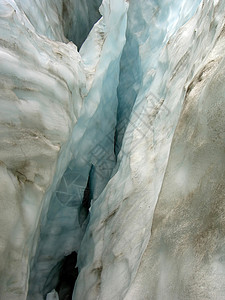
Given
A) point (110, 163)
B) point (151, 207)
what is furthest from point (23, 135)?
point (110, 163)

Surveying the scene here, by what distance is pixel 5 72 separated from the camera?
125 centimetres

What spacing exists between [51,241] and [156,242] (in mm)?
1218

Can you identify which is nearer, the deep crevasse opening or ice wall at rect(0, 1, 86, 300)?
ice wall at rect(0, 1, 86, 300)

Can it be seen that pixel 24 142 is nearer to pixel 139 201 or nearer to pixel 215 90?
pixel 139 201

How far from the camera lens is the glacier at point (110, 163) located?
0.98 m

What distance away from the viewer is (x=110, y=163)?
268 centimetres

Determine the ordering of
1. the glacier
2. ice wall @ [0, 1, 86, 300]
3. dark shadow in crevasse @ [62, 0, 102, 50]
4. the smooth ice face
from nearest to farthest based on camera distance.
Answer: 1. the glacier
2. ice wall @ [0, 1, 86, 300]
3. the smooth ice face
4. dark shadow in crevasse @ [62, 0, 102, 50]

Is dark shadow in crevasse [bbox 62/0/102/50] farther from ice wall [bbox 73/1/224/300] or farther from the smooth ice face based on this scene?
ice wall [bbox 73/1/224/300]

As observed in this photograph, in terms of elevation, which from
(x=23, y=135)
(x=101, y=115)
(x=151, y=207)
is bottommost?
(x=151, y=207)

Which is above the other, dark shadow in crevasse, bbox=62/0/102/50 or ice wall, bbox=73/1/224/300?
dark shadow in crevasse, bbox=62/0/102/50

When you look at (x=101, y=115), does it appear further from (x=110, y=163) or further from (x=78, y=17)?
(x=78, y=17)

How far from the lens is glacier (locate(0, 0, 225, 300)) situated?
3.22 ft

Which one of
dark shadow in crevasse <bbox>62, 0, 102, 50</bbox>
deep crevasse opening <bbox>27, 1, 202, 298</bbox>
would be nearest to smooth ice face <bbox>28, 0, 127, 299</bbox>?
deep crevasse opening <bbox>27, 1, 202, 298</bbox>

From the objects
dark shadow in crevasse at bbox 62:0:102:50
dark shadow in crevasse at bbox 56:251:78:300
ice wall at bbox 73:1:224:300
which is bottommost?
→ dark shadow in crevasse at bbox 56:251:78:300
